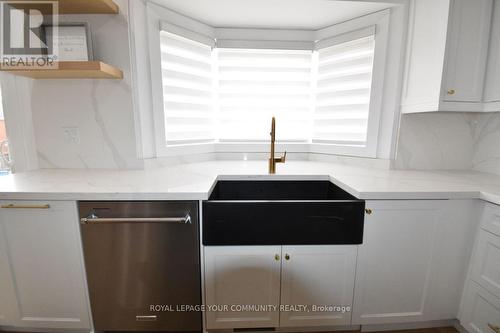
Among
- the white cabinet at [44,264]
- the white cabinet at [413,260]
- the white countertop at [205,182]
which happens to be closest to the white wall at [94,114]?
the white countertop at [205,182]

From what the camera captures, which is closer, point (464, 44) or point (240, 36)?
point (464, 44)

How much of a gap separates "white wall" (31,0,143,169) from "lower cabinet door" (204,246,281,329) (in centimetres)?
96

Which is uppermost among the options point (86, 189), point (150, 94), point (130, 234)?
point (150, 94)

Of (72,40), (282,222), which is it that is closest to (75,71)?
(72,40)

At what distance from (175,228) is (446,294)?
160 centimetres

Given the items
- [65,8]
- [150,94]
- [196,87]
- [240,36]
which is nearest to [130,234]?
[150,94]

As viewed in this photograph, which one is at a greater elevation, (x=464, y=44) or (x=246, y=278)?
(x=464, y=44)

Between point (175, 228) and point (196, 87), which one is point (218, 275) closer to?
point (175, 228)

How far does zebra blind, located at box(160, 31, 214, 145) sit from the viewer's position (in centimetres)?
176

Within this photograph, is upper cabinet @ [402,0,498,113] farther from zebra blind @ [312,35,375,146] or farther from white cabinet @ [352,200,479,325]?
white cabinet @ [352,200,479,325]

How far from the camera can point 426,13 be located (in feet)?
4.87

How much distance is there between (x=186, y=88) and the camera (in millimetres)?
1856

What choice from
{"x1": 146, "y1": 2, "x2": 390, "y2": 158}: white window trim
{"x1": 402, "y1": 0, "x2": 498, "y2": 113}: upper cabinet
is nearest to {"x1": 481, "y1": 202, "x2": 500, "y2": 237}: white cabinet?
{"x1": 402, "y1": 0, "x2": 498, "y2": 113}: upper cabinet

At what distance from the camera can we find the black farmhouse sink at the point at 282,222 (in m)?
1.19
